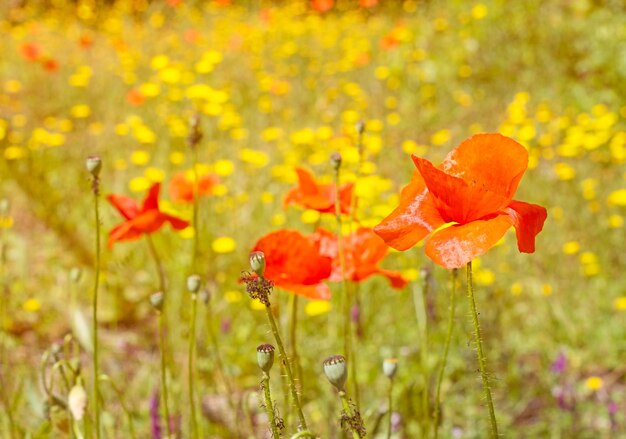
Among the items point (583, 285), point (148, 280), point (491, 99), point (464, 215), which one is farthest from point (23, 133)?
point (464, 215)

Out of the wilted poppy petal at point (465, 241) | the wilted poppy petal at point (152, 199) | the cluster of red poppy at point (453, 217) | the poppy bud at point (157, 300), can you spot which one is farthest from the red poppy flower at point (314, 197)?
the wilted poppy petal at point (465, 241)

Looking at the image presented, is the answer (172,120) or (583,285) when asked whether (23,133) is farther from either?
(583,285)

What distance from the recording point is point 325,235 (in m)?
1.50

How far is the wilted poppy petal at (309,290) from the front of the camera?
1249 millimetres

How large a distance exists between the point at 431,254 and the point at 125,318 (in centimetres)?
223

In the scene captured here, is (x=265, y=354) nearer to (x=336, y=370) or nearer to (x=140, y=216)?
(x=336, y=370)

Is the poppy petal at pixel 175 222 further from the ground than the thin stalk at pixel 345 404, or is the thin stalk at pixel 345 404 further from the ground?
the poppy petal at pixel 175 222

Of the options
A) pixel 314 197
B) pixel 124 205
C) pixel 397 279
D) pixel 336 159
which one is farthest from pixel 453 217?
pixel 124 205

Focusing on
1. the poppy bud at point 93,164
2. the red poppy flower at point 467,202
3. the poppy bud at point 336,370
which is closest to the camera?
the poppy bud at point 336,370

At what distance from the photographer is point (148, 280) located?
3.00 meters

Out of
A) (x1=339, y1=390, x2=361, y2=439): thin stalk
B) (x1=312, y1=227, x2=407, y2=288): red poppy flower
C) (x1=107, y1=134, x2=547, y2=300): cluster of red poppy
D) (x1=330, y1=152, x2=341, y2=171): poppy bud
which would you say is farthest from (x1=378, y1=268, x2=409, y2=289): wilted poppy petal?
(x1=339, y1=390, x2=361, y2=439): thin stalk

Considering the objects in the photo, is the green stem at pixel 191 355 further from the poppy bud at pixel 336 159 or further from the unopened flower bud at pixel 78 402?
the poppy bud at pixel 336 159

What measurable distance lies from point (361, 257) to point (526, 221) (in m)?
0.49

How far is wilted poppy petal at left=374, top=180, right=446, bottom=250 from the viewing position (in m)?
1.00
